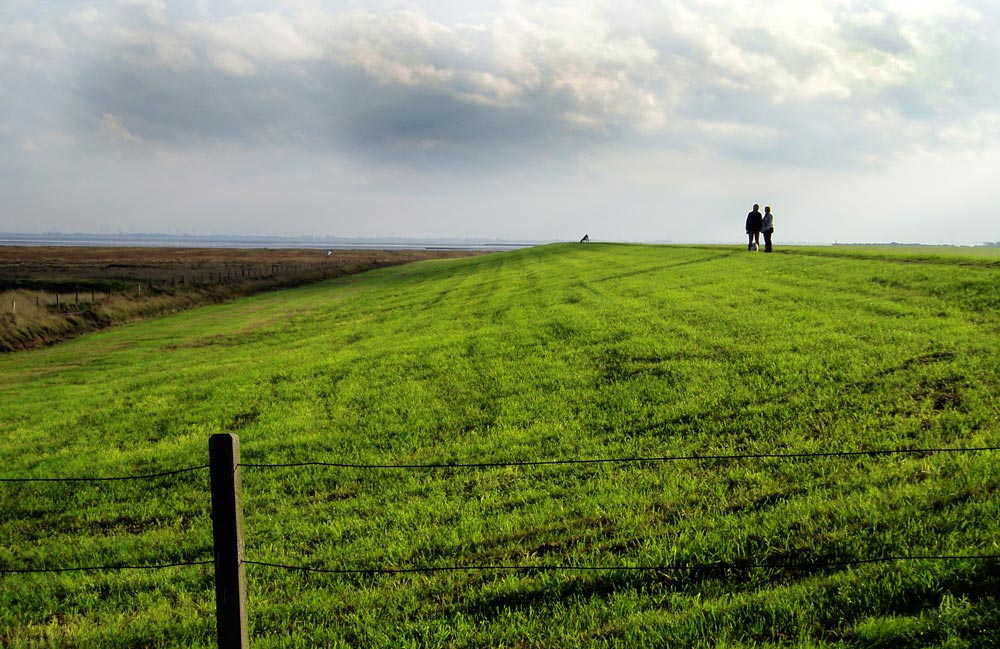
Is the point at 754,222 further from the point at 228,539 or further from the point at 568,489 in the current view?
the point at 228,539

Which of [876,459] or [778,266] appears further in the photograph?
[778,266]

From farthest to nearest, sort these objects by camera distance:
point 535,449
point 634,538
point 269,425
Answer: point 269,425, point 535,449, point 634,538

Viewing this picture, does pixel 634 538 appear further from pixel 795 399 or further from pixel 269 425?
pixel 269 425

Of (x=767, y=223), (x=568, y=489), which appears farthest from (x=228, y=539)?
(x=767, y=223)

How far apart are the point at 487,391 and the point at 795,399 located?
683cm

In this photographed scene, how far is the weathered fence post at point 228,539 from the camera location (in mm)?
4934

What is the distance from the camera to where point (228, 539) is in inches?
199

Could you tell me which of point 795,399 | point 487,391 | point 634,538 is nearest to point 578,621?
point 634,538

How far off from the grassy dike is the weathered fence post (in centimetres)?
190

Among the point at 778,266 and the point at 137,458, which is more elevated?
the point at 778,266

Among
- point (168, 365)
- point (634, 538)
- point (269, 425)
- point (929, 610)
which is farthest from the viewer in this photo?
point (168, 365)

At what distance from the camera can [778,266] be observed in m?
31.7

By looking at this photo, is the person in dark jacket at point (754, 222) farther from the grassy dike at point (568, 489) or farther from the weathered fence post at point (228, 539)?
the weathered fence post at point (228, 539)

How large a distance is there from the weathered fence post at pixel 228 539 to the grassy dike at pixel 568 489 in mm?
1904
